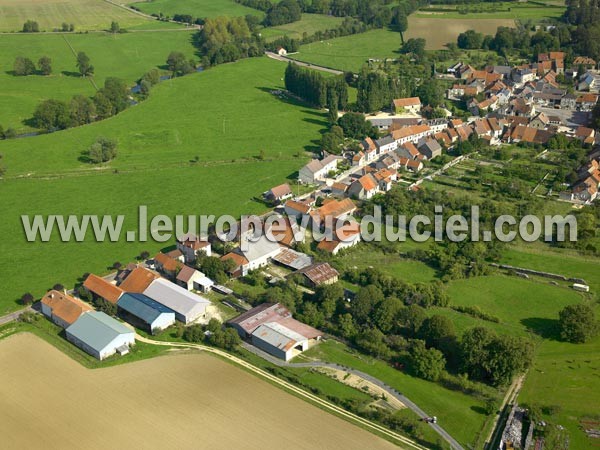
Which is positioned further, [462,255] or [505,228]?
[505,228]

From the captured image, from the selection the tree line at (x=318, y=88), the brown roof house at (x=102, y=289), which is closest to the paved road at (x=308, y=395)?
the brown roof house at (x=102, y=289)

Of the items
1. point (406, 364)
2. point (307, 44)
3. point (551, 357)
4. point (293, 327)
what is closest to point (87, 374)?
point (293, 327)

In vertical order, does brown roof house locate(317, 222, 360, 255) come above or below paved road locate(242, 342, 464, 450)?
above

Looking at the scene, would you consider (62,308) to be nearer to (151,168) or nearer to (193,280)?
(193,280)

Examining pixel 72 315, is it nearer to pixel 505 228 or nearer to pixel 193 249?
pixel 193 249

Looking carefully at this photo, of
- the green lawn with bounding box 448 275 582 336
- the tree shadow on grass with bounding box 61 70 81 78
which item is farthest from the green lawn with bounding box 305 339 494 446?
the tree shadow on grass with bounding box 61 70 81 78

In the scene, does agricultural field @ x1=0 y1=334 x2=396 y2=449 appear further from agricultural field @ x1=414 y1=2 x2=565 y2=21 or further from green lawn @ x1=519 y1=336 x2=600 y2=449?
agricultural field @ x1=414 y1=2 x2=565 y2=21
